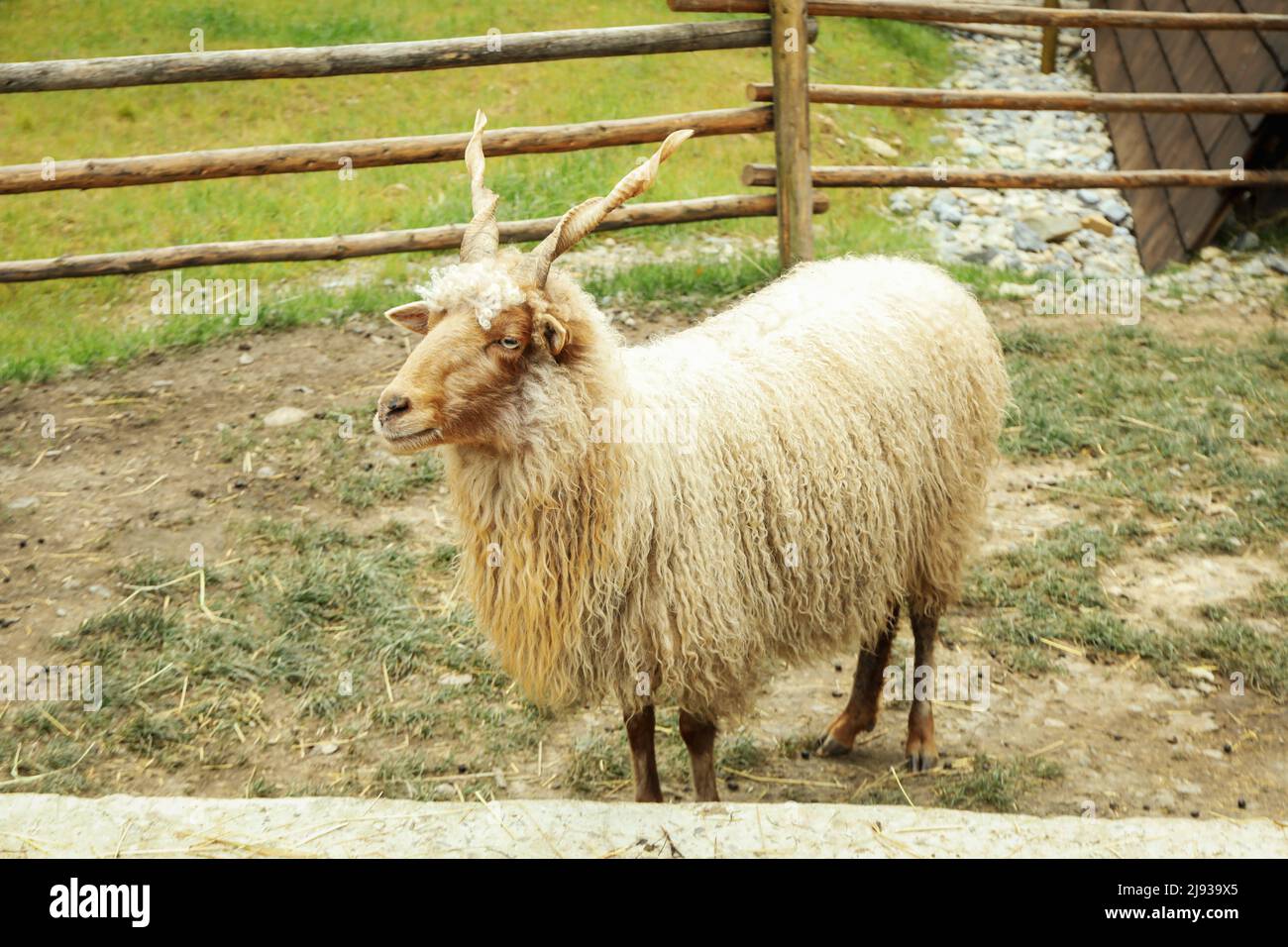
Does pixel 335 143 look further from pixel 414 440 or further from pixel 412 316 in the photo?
pixel 414 440

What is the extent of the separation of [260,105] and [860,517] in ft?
25.5

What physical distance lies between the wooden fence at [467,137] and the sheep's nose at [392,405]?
3806mm

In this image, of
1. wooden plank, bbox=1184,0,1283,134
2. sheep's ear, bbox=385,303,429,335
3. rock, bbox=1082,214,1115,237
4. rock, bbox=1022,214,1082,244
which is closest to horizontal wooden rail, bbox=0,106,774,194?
sheep's ear, bbox=385,303,429,335

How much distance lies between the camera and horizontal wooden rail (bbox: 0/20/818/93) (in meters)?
6.31

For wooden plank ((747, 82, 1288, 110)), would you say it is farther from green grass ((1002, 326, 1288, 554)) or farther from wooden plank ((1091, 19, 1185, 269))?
green grass ((1002, 326, 1288, 554))

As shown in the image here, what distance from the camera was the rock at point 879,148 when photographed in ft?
35.5

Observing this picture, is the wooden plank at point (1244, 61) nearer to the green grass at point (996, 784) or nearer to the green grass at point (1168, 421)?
the green grass at point (1168, 421)

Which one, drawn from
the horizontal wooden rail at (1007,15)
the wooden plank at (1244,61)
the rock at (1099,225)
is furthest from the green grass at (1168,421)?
the wooden plank at (1244,61)

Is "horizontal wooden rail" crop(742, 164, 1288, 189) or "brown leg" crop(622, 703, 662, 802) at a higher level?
"horizontal wooden rail" crop(742, 164, 1288, 189)

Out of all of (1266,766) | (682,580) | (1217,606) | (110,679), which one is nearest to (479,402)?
(682,580)

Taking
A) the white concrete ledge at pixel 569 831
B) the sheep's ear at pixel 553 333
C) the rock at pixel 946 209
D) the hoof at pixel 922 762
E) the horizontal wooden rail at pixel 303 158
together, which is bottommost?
the hoof at pixel 922 762

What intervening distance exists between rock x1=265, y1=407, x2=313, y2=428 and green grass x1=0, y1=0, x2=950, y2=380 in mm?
1077

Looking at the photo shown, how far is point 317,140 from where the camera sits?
30.6ft

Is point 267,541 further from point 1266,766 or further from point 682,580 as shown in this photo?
point 1266,766
